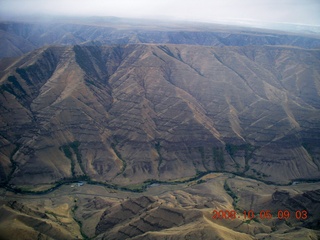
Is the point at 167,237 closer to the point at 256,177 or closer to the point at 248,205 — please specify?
the point at 248,205

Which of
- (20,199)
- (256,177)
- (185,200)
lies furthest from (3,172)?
(256,177)

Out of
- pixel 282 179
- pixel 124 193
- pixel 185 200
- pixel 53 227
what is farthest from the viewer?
pixel 282 179

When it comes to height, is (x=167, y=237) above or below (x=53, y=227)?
above
